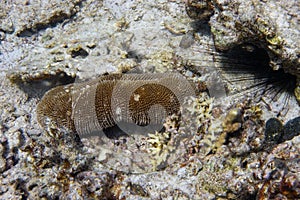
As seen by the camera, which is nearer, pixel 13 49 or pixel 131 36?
pixel 131 36

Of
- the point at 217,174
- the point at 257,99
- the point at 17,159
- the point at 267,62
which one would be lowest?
the point at 17,159

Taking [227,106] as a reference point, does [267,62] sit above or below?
above

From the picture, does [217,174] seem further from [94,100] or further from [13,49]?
[13,49]

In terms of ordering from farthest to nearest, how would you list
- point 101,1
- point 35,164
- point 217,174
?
point 101,1, point 35,164, point 217,174

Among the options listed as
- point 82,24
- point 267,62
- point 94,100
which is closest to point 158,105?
point 94,100

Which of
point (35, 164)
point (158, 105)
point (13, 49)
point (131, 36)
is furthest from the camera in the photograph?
point (13, 49)

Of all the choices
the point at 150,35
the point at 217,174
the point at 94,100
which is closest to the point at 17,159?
the point at 94,100
